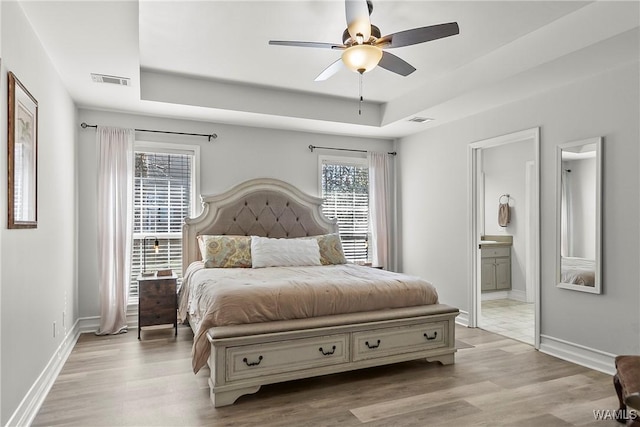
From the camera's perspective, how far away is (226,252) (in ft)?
14.4

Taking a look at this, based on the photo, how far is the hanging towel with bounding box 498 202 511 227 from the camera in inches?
259

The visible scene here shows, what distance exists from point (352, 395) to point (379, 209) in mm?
3458

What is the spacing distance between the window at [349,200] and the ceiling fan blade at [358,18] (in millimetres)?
3292

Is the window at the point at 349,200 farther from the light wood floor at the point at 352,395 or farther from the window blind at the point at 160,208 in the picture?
the light wood floor at the point at 352,395

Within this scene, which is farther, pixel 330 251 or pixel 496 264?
pixel 496 264

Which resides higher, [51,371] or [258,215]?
[258,215]

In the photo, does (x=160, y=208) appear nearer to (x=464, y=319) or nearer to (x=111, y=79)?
(x=111, y=79)

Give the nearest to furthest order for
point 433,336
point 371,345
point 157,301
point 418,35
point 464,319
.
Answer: point 418,35 < point 371,345 < point 433,336 < point 157,301 < point 464,319

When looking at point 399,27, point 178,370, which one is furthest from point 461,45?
point 178,370

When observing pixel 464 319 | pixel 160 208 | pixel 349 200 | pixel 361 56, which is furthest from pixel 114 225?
pixel 464 319

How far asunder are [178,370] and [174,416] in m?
0.83

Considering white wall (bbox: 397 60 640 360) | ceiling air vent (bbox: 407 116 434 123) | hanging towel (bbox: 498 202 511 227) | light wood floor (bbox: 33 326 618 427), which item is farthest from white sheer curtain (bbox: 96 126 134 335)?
hanging towel (bbox: 498 202 511 227)

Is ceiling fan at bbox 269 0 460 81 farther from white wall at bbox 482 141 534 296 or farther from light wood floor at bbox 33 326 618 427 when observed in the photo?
white wall at bbox 482 141 534 296

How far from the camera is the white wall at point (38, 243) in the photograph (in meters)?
2.15
